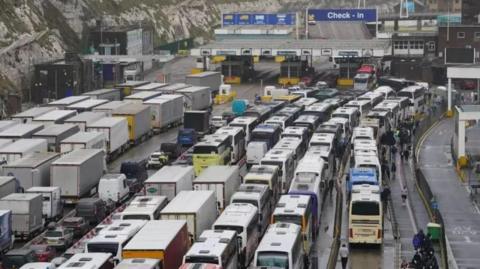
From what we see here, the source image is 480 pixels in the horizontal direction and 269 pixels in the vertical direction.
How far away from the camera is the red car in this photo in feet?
82.7

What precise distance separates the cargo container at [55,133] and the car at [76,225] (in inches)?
357

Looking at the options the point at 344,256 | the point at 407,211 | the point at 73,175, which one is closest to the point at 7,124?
the point at 73,175

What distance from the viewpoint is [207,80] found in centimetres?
5981

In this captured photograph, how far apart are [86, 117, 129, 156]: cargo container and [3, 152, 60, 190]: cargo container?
6.70 meters

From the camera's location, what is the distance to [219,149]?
36000mm

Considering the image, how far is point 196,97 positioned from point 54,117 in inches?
432

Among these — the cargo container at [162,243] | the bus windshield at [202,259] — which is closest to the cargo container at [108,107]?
the cargo container at [162,243]

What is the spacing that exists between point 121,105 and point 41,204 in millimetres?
17562

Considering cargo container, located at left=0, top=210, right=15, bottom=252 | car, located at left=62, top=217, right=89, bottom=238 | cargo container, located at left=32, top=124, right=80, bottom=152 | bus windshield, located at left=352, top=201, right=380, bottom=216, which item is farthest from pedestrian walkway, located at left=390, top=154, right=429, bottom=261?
cargo container, located at left=32, top=124, right=80, bottom=152

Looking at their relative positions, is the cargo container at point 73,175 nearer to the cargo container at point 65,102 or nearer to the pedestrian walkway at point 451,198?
the pedestrian walkway at point 451,198

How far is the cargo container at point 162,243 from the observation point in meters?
21.5

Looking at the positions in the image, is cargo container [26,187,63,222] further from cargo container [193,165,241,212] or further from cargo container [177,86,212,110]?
cargo container [177,86,212,110]

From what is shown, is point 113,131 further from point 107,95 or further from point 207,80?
point 207,80

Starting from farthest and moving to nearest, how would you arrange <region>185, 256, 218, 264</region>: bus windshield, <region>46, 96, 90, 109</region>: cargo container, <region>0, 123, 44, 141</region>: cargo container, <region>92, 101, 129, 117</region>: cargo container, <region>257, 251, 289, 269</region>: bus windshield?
<region>46, 96, 90, 109</region>: cargo container
<region>92, 101, 129, 117</region>: cargo container
<region>0, 123, 44, 141</region>: cargo container
<region>257, 251, 289, 269</region>: bus windshield
<region>185, 256, 218, 264</region>: bus windshield
